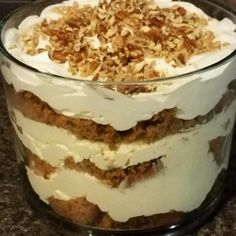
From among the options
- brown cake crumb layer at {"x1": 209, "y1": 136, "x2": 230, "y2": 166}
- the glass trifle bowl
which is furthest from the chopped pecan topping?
brown cake crumb layer at {"x1": 209, "y1": 136, "x2": 230, "y2": 166}

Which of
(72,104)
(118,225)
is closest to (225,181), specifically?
(118,225)

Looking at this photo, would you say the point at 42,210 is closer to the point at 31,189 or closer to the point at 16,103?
the point at 31,189

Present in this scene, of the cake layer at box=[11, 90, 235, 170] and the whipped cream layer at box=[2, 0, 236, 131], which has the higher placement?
the whipped cream layer at box=[2, 0, 236, 131]

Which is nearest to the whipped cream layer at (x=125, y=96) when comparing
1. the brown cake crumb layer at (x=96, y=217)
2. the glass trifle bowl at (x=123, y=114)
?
the glass trifle bowl at (x=123, y=114)

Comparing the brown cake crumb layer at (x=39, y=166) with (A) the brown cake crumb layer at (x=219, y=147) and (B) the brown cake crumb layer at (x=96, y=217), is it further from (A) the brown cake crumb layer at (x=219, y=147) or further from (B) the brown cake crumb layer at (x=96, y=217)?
(A) the brown cake crumb layer at (x=219, y=147)

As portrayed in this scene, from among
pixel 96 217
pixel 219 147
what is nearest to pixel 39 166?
pixel 96 217

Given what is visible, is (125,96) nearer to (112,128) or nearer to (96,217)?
(112,128)

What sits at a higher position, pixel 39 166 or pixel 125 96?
pixel 125 96

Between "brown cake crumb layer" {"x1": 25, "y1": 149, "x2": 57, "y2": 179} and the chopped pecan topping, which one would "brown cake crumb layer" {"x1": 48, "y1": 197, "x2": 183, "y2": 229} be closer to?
→ "brown cake crumb layer" {"x1": 25, "y1": 149, "x2": 57, "y2": 179}
